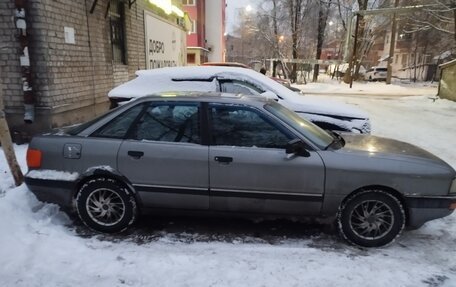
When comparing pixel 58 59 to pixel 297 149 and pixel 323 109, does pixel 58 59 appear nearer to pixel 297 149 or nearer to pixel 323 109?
pixel 323 109

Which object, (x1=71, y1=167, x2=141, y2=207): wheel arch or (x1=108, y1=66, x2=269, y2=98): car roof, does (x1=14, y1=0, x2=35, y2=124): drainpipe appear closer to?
(x1=108, y1=66, x2=269, y2=98): car roof

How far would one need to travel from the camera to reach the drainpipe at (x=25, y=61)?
6.72m

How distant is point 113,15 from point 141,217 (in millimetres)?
7962

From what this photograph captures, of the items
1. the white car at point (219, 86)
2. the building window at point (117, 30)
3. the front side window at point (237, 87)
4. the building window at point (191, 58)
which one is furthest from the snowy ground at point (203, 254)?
the building window at point (191, 58)

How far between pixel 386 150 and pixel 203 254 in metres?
2.08

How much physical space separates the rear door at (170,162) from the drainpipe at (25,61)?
3975mm

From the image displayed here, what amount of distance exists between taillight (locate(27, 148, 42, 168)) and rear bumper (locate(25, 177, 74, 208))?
0.47ft

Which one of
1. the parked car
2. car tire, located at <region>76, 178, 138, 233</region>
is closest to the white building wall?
the parked car

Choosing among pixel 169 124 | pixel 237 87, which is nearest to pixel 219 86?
pixel 237 87

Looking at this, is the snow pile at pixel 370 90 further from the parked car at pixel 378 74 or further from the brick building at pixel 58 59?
the brick building at pixel 58 59

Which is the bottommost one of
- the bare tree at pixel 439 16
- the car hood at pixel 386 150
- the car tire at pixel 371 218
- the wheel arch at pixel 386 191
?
the car tire at pixel 371 218

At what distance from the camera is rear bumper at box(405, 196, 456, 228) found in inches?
146

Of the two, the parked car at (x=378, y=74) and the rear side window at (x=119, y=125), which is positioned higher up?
the rear side window at (x=119, y=125)

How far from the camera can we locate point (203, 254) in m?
3.62
